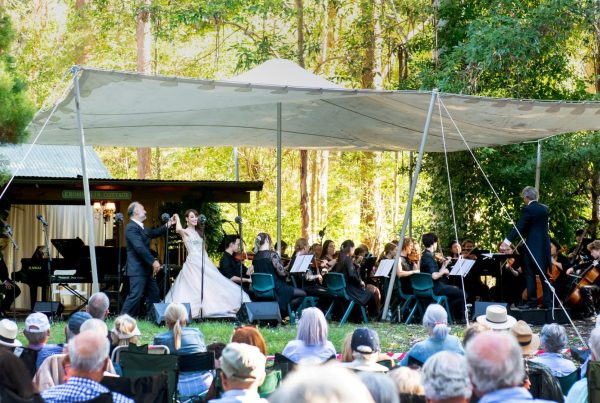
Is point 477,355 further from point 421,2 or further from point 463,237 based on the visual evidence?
point 421,2

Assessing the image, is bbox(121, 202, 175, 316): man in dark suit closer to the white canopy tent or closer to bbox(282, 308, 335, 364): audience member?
the white canopy tent

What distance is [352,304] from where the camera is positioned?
1243 cm

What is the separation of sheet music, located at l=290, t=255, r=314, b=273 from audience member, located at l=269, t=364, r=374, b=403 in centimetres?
1036

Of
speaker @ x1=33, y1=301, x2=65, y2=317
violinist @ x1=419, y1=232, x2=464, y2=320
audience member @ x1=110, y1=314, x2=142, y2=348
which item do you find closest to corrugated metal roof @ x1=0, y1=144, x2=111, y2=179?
speaker @ x1=33, y1=301, x2=65, y2=317

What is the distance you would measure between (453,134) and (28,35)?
19.6 metres

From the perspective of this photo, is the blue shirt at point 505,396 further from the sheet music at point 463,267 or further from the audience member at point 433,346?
the sheet music at point 463,267

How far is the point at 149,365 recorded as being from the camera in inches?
236

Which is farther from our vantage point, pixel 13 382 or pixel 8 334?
pixel 8 334

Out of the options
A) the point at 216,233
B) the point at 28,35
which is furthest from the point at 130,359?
the point at 28,35

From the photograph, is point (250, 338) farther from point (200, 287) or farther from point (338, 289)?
point (338, 289)

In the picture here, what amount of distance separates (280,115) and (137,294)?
9.83 ft

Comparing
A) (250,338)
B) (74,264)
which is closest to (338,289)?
(74,264)

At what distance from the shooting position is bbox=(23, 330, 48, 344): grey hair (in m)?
6.26

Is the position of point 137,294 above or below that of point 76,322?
below
